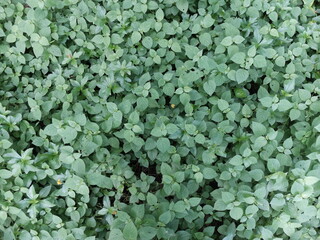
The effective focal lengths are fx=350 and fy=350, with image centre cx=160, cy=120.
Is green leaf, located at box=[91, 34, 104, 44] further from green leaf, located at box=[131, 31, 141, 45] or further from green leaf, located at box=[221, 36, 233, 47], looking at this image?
green leaf, located at box=[221, 36, 233, 47]

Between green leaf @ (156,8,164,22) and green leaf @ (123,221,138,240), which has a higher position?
green leaf @ (156,8,164,22)

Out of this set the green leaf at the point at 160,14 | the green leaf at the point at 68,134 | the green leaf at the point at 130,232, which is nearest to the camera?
the green leaf at the point at 130,232

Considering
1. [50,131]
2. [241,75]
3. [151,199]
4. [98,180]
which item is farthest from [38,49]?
[241,75]

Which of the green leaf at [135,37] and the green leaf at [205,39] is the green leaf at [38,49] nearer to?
the green leaf at [135,37]

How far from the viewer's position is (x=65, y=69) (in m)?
2.35

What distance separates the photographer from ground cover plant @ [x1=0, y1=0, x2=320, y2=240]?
6.29 ft

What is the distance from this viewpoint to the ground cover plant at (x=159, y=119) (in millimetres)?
1916

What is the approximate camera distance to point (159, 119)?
215 cm

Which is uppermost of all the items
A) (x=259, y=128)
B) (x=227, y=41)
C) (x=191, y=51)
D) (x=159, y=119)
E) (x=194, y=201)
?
(x=227, y=41)

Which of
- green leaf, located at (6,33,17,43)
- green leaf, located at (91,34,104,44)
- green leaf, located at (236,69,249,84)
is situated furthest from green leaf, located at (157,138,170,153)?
green leaf, located at (6,33,17,43)

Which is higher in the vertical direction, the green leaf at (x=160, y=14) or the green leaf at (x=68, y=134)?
the green leaf at (x=160, y=14)

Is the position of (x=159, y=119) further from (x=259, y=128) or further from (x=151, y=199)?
(x=259, y=128)

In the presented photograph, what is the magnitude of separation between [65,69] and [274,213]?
158 cm

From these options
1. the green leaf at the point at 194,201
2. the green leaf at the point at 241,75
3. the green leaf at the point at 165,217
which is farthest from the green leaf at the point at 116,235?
the green leaf at the point at 241,75
